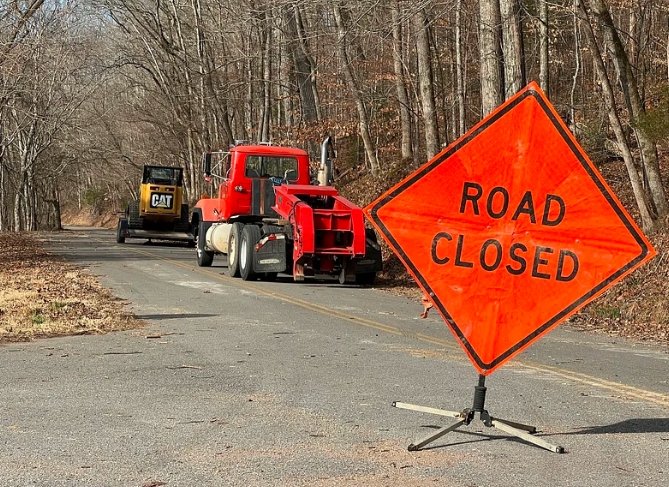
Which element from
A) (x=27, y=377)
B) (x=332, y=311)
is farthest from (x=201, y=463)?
(x=332, y=311)

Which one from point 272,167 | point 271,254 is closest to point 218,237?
point 272,167

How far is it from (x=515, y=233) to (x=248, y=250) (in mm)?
15682

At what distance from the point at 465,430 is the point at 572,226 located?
1.57 m

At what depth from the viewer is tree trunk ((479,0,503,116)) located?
21859 millimetres

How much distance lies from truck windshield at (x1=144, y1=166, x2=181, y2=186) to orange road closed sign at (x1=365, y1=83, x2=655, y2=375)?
3799 centimetres

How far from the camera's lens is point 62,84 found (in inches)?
2186

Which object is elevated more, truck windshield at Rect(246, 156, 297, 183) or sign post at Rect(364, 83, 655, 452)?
truck windshield at Rect(246, 156, 297, 183)

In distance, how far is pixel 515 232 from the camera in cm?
712

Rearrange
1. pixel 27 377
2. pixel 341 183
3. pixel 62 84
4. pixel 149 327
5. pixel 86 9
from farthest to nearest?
pixel 62 84 < pixel 86 9 < pixel 341 183 < pixel 149 327 < pixel 27 377

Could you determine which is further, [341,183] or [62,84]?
[62,84]

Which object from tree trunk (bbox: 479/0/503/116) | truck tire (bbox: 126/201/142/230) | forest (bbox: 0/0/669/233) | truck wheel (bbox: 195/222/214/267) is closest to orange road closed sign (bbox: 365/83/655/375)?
forest (bbox: 0/0/669/233)

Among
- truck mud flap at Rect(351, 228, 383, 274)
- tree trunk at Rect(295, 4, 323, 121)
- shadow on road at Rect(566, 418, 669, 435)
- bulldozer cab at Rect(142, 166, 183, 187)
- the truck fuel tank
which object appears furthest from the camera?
bulldozer cab at Rect(142, 166, 183, 187)

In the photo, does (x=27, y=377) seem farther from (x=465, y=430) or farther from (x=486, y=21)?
(x=486, y=21)

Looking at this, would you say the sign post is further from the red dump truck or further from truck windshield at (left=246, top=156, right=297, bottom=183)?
truck windshield at (left=246, top=156, right=297, bottom=183)
